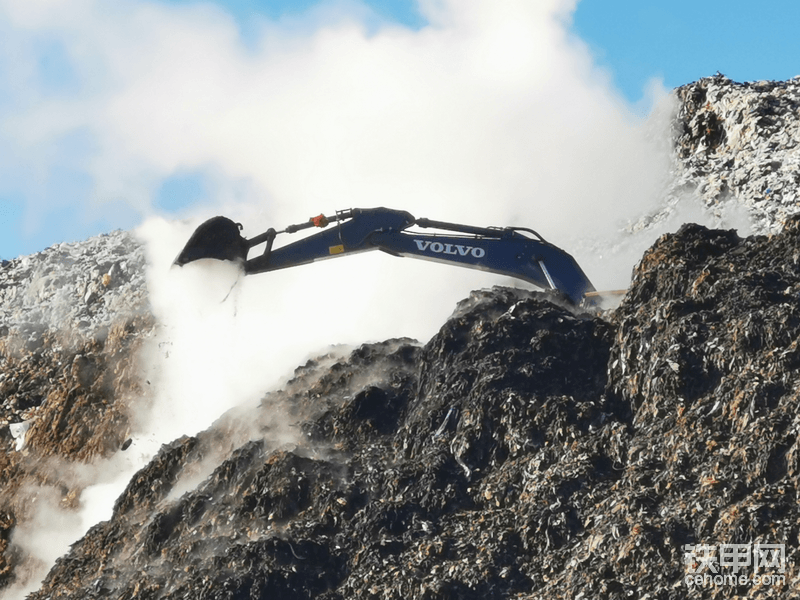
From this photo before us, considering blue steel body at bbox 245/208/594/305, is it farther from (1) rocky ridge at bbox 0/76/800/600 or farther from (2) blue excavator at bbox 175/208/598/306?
(1) rocky ridge at bbox 0/76/800/600

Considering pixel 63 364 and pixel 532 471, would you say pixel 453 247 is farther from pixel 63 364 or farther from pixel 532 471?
pixel 63 364

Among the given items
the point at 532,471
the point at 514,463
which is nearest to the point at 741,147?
the point at 514,463

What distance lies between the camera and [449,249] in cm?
1638

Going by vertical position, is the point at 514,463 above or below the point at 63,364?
below

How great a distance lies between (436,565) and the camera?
11.2m

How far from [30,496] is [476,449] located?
40.2ft

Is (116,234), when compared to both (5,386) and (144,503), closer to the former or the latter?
(5,386)

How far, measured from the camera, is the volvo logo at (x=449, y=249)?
16.3 m

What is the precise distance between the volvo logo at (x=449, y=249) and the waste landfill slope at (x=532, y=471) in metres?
0.94

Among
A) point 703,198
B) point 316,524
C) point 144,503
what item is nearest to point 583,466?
point 316,524

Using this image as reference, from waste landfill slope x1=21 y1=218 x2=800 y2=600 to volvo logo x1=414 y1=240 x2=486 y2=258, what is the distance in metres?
0.94

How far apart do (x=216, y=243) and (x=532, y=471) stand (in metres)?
6.10

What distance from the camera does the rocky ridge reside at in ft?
34.3

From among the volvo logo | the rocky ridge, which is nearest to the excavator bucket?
the rocky ridge
